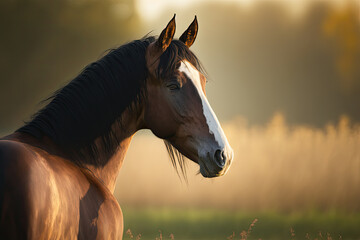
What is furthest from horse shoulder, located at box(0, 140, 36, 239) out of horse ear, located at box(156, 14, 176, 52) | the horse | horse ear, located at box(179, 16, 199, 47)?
horse ear, located at box(179, 16, 199, 47)

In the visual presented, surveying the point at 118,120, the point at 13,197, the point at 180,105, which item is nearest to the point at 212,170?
the point at 180,105

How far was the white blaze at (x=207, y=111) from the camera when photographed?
3.29m

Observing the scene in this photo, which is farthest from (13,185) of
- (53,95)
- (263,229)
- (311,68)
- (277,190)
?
(311,68)

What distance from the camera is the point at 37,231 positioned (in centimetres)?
232

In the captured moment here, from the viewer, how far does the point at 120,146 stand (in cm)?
354

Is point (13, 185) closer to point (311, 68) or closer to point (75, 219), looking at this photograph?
point (75, 219)

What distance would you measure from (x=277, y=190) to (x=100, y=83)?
7801mm

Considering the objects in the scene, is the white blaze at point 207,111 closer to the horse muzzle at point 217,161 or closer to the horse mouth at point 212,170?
the horse muzzle at point 217,161

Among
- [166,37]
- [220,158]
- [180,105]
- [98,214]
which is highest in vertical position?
[166,37]

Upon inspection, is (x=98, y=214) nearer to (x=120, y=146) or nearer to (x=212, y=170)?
(x=120, y=146)

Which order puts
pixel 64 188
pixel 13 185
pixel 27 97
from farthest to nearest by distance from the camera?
pixel 27 97 < pixel 64 188 < pixel 13 185

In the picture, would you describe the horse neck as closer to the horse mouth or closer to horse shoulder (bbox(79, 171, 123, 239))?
horse shoulder (bbox(79, 171, 123, 239))

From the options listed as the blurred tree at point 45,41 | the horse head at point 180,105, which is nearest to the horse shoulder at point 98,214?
the horse head at point 180,105

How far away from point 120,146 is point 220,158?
0.87 m
